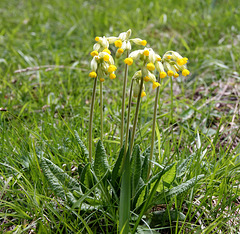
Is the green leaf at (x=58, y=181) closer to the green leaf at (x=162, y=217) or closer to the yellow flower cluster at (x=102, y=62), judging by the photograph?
the green leaf at (x=162, y=217)

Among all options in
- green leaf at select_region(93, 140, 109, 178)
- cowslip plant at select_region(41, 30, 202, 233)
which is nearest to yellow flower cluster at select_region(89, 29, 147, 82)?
cowslip plant at select_region(41, 30, 202, 233)

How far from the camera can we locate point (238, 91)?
370 centimetres

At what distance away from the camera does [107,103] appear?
3.39 m

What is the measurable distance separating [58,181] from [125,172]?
1.67 feet

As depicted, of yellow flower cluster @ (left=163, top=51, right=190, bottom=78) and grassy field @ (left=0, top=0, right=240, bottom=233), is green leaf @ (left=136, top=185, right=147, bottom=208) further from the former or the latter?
yellow flower cluster @ (left=163, top=51, right=190, bottom=78)

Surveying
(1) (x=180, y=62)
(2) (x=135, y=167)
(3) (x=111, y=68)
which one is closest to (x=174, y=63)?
(1) (x=180, y=62)

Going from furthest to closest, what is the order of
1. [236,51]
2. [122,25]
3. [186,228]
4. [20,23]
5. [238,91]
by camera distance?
[20,23] < [122,25] < [236,51] < [238,91] < [186,228]

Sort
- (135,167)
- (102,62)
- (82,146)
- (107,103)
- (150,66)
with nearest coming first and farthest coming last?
1. (150,66)
2. (102,62)
3. (135,167)
4. (82,146)
5. (107,103)

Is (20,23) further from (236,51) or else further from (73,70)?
(236,51)

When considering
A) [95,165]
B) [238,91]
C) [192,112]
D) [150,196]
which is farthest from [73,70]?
[150,196]

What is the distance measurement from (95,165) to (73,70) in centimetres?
250

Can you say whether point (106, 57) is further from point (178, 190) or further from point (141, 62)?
point (178, 190)

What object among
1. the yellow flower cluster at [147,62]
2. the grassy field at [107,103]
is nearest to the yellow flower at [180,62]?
the yellow flower cluster at [147,62]

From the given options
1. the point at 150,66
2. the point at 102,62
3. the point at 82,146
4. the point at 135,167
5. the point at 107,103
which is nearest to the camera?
the point at 150,66
